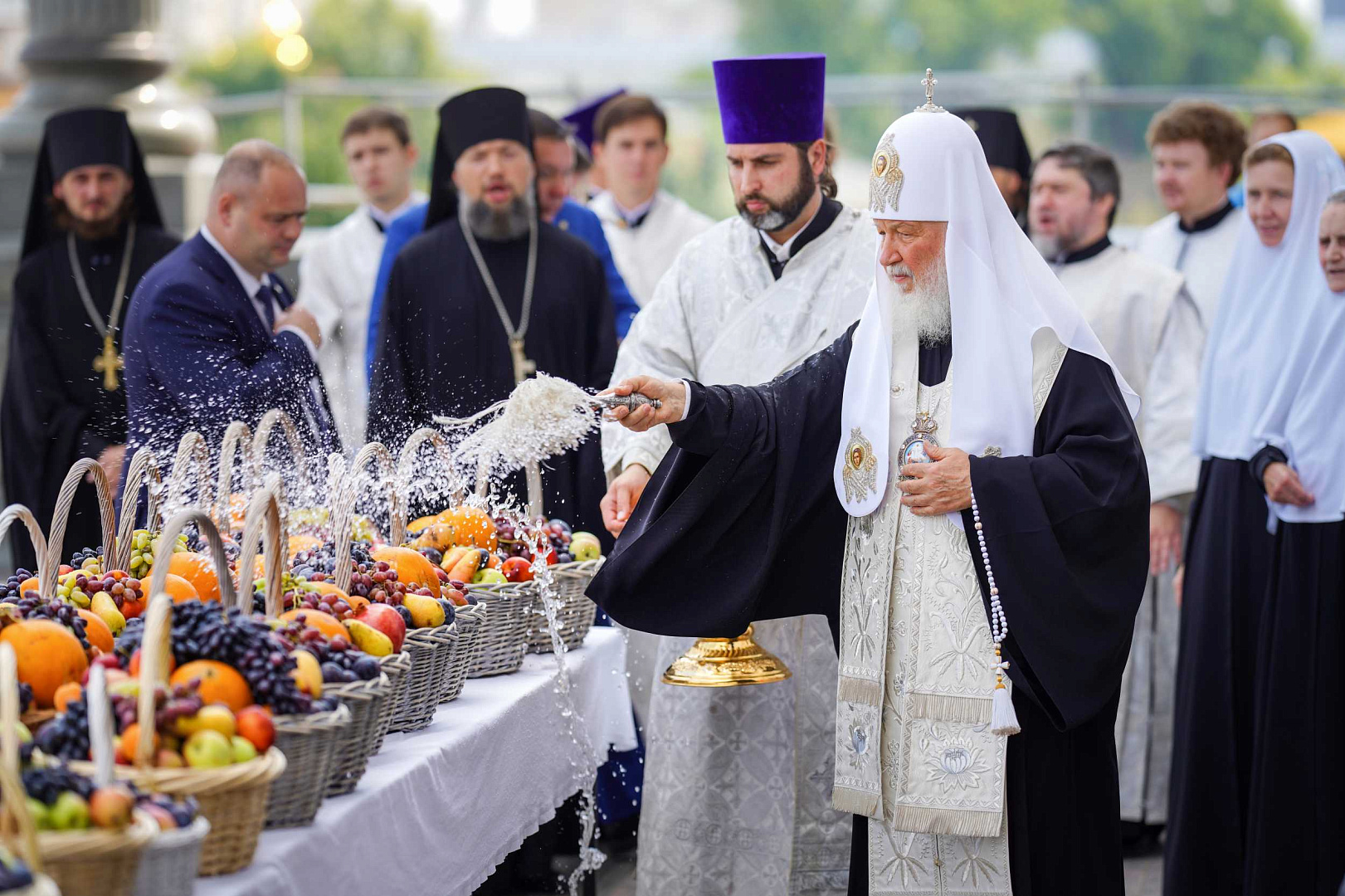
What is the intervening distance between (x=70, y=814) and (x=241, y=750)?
33cm

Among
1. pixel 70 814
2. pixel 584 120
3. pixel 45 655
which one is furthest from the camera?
pixel 584 120

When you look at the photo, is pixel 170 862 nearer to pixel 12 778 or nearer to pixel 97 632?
pixel 12 778

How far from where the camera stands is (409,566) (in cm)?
387

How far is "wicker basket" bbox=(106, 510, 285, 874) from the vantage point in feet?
8.04

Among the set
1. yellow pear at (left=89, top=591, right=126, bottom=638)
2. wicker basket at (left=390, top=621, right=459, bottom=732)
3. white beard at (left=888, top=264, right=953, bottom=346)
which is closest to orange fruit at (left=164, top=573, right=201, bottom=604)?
yellow pear at (left=89, top=591, right=126, bottom=638)

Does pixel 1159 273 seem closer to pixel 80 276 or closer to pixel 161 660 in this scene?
pixel 80 276

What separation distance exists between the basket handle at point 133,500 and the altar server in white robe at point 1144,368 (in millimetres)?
3501

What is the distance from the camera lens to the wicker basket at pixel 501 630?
4.00 m

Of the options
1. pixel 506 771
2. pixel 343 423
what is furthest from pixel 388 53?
pixel 506 771

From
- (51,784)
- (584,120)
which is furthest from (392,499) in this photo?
(584,120)

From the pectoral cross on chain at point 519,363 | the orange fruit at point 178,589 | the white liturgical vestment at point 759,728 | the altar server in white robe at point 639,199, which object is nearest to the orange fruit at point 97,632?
the orange fruit at point 178,589

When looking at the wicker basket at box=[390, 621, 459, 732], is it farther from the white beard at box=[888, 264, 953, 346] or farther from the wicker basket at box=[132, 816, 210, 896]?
the white beard at box=[888, 264, 953, 346]

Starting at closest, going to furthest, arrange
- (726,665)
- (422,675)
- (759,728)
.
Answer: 1. (422,675)
2. (726,665)
3. (759,728)

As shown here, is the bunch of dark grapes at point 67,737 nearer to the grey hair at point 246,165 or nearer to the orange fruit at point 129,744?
the orange fruit at point 129,744
